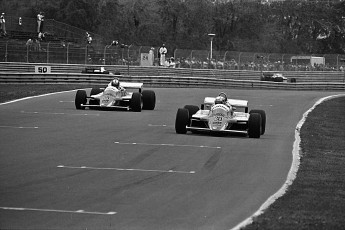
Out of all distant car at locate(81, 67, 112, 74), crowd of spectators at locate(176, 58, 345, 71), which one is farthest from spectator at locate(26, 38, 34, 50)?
crowd of spectators at locate(176, 58, 345, 71)

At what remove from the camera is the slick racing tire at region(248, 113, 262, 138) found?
21.4 m

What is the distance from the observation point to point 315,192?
1291 centimetres

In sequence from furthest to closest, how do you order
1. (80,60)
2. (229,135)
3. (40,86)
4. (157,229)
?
(80,60) < (40,86) < (229,135) < (157,229)

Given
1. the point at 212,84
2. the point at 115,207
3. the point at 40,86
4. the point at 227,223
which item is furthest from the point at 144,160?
the point at 212,84

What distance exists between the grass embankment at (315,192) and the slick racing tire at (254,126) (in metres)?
1.11

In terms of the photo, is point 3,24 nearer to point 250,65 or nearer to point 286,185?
point 250,65

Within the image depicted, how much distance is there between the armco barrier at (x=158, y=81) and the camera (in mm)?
44812

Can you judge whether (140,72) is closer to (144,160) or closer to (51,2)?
(51,2)

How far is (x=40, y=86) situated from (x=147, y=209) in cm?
3297

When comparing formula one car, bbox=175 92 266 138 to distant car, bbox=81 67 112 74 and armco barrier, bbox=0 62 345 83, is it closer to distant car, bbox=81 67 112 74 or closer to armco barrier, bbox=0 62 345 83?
armco barrier, bbox=0 62 345 83

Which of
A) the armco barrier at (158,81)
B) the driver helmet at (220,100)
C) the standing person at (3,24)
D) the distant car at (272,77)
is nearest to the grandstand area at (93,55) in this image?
the standing person at (3,24)

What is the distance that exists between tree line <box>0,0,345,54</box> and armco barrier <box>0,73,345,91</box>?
932 inches

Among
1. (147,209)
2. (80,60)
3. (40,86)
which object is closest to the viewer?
(147,209)

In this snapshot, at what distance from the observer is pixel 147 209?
11.1 m
